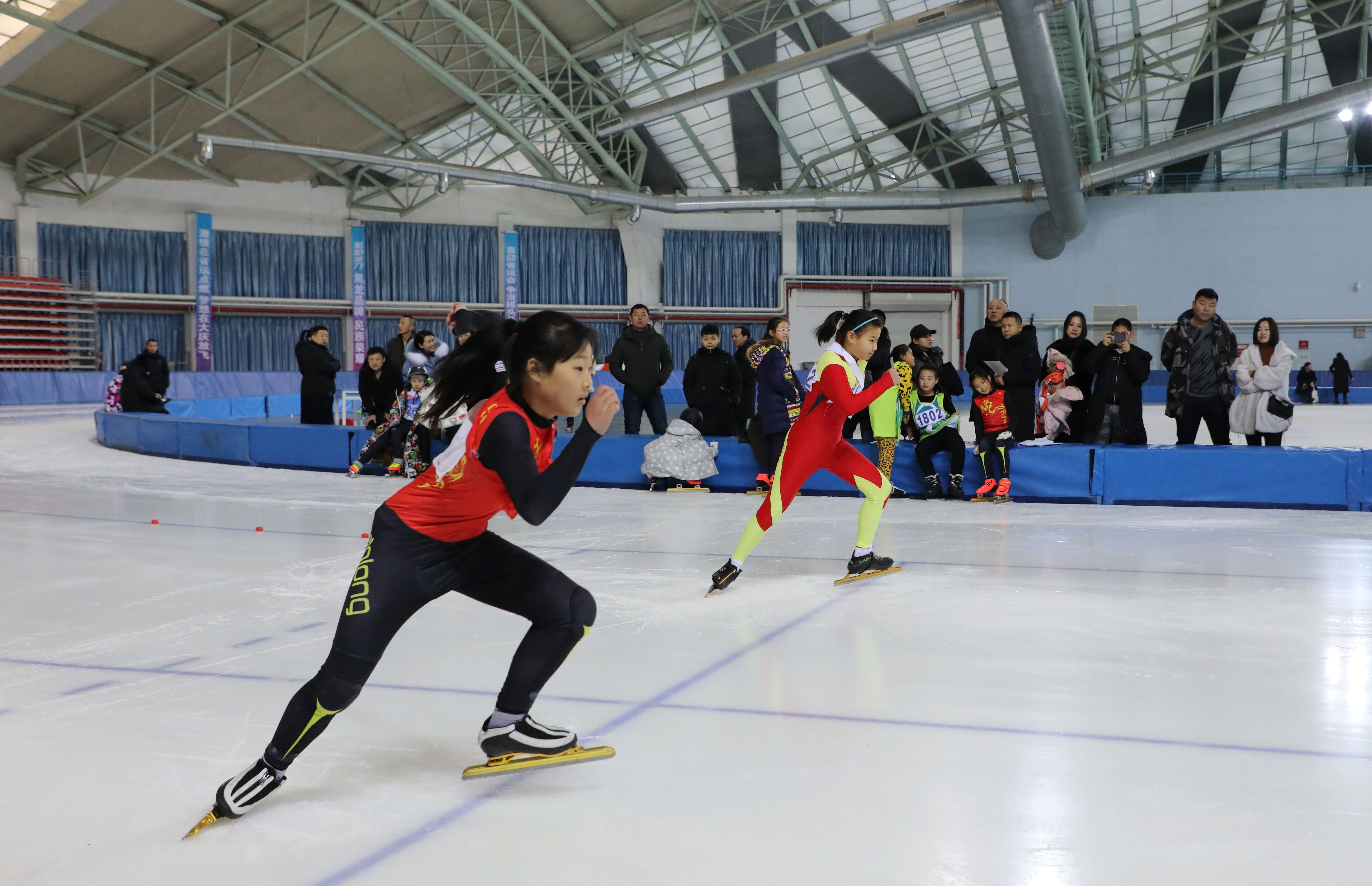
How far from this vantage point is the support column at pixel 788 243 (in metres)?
27.5

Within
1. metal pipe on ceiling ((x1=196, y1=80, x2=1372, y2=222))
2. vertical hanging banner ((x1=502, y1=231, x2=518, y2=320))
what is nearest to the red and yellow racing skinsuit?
metal pipe on ceiling ((x1=196, y1=80, x2=1372, y2=222))

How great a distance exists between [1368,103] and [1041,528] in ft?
48.9

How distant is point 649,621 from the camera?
4.11m

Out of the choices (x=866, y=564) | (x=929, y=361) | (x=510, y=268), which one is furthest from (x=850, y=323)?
(x=510, y=268)

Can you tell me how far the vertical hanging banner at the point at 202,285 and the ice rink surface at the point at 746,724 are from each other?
66.5 ft

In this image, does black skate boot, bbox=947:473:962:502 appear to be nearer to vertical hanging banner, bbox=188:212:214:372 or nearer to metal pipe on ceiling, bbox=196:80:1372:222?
metal pipe on ceiling, bbox=196:80:1372:222

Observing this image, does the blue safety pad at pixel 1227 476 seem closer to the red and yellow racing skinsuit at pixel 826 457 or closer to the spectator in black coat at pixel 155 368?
the red and yellow racing skinsuit at pixel 826 457

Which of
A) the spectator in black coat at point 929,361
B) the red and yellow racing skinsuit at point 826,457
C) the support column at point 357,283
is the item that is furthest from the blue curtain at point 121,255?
the red and yellow racing skinsuit at point 826,457

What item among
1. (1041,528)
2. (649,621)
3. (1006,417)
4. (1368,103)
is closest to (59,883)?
(649,621)

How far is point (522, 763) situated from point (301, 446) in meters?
8.71

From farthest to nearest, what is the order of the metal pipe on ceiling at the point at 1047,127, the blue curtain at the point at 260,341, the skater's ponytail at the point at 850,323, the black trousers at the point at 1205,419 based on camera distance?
the blue curtain at the point at 260,341
the metal pipe on ceiling at the point at 1047,127
the black trousers at the point at 1205,419
the skater's ponytail at the point at 850,323

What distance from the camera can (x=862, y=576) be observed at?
4996 mm

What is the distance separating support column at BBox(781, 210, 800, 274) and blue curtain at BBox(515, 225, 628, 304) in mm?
4196

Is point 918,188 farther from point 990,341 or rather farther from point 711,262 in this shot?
point 990,341
